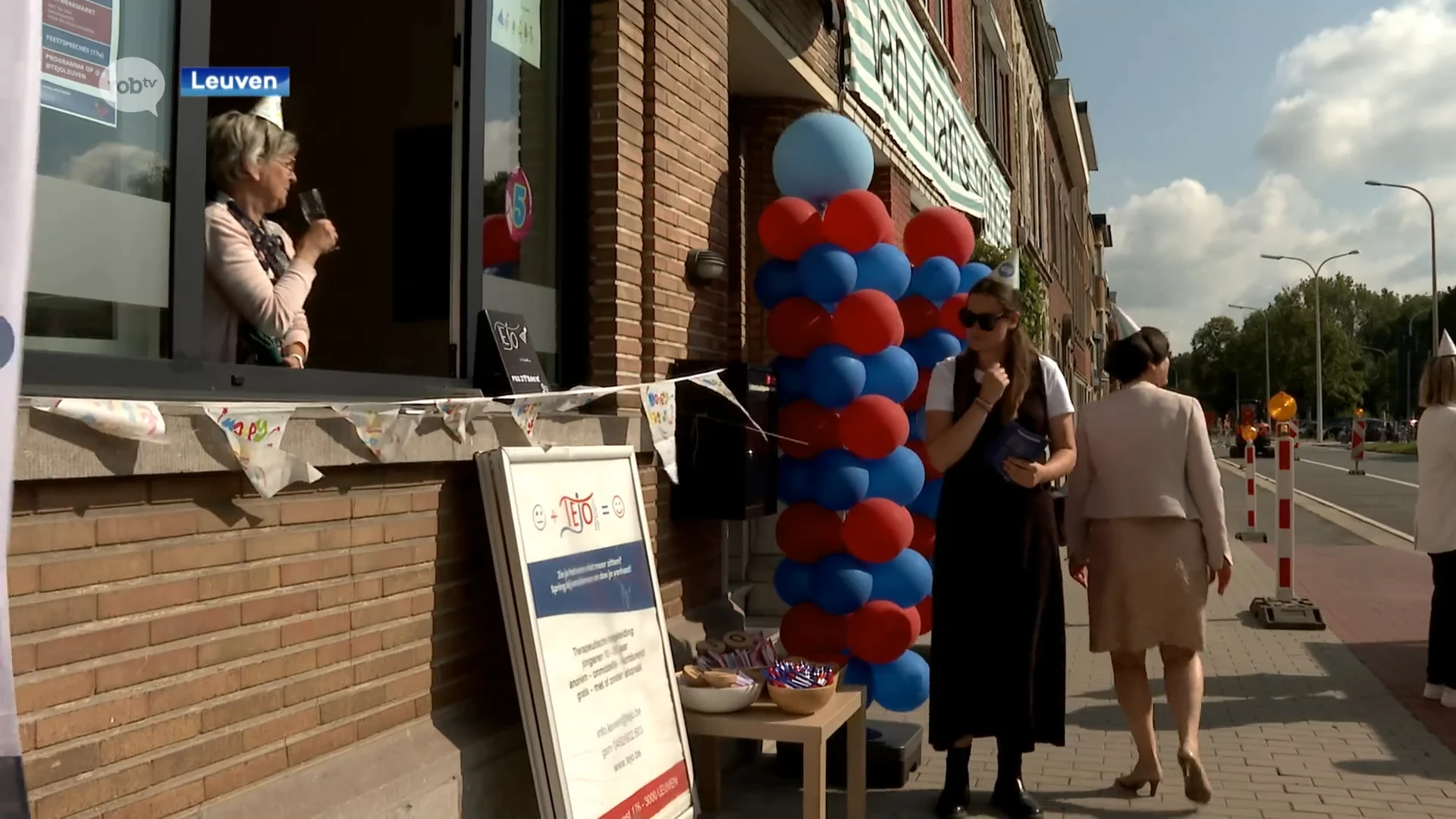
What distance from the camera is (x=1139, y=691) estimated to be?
16.2 feet

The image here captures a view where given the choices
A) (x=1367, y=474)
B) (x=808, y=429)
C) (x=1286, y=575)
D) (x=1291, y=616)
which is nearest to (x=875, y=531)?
(x=808, y=429)

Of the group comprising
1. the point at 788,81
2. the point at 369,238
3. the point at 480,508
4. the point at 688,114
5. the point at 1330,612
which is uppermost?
the point at 788,81

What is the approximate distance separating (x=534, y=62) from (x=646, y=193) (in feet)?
2.30

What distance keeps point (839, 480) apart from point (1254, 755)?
2.39m

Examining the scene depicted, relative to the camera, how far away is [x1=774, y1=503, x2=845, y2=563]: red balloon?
5172 millimetres

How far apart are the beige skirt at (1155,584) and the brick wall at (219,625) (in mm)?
2607

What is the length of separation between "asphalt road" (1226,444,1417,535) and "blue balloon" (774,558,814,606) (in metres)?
15.0

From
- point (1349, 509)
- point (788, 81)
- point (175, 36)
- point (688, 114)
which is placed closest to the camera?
point (175, 36)

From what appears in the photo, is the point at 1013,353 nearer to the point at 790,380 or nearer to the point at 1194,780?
the point at 790,380

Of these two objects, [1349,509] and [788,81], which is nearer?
[788,81]

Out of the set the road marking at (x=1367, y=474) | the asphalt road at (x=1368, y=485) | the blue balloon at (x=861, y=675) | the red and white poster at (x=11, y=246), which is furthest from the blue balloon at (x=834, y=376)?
the road marking at (x=1367, y=474)

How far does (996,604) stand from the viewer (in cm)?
455

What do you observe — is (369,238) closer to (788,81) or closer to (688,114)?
(688,114)

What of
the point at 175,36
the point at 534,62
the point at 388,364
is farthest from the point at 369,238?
the point at 175,36
